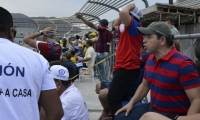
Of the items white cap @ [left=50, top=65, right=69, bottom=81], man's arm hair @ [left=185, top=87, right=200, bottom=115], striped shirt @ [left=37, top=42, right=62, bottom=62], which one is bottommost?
man's arm hair @ [left=185, top=87, right=200, bottom=115]

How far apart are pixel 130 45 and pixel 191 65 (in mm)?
1318

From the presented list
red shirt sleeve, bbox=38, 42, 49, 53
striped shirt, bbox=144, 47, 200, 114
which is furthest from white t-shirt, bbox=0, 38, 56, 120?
red shirt sleeve, bbox=38, 42, 49, 53

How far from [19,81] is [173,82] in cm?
152

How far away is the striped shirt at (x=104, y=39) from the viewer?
23.9 feet

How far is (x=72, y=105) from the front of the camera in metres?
3.40

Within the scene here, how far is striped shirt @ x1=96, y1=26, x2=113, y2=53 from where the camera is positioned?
7.30 m

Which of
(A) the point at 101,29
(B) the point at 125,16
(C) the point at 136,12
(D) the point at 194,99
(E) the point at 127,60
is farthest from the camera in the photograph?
(A) the point at 101,29

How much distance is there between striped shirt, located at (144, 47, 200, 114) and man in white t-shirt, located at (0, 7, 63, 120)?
48.3 inches

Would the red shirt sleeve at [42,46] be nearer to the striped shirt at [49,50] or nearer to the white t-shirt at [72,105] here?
the striped shirt at [49,50]

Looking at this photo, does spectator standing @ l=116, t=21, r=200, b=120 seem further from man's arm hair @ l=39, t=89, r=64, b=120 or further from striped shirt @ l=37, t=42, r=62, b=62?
striped shirt @ l=37, t=42, r=62, b=62

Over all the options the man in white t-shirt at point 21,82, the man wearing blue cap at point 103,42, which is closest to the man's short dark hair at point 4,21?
the man in white t-shirt at point 21,82

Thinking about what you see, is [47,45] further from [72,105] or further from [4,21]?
[4,21]

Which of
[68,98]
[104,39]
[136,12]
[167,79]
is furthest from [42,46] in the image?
[104,39]

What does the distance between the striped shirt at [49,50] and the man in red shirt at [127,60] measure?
1410mm
